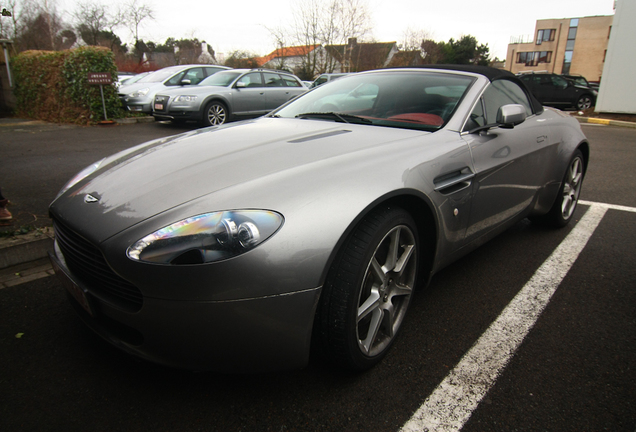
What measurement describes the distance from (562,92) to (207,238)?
2003 centimetres

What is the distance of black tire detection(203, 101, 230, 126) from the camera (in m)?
9.64

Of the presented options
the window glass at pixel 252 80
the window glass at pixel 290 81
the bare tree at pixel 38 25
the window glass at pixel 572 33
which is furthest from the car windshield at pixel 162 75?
the window glass at pixel 572 33

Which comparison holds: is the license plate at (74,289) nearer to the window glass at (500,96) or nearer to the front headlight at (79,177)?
the front headlight at (79,177)

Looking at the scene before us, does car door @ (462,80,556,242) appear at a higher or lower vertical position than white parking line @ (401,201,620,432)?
higher

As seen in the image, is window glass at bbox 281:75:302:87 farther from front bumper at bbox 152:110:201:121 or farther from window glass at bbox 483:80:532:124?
window glass at bbox 483:80:532:124

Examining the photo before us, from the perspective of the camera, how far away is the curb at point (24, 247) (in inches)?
110

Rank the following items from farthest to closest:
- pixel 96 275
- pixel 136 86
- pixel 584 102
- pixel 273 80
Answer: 1. pixel 584 102
2. pixel 136 86
3. pixel 273 80
4. pixel 96 275

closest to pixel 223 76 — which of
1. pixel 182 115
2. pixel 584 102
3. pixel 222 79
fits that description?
pixel 222 79

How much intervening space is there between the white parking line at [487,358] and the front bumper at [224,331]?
21.6 inches

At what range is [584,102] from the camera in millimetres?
17594

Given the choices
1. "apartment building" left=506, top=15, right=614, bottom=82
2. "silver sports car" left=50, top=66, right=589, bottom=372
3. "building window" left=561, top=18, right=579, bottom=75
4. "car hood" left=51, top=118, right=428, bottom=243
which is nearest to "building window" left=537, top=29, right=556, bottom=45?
"apartment building" left=506, top=15, right=614, bottom=82

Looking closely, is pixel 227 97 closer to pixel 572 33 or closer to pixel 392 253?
pixel 392 253

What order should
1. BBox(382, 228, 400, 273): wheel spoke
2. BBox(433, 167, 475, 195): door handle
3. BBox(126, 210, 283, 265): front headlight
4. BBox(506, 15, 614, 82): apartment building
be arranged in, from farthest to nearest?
BBox(506, 15, 614, 82): apartment building, BBox(433, 167, 475, 195): door handle, BBox(382, 228, 400, 273): wheel spoke, BBox(126, 210, 283, 265): front headlight

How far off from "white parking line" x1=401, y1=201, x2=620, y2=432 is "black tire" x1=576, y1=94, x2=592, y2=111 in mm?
17699
